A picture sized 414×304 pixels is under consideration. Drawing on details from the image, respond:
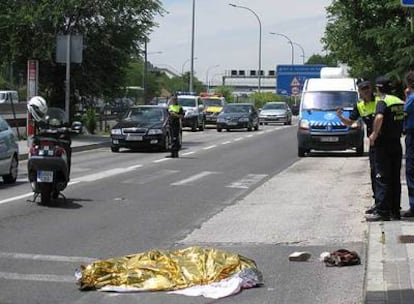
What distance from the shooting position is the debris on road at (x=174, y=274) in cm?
662

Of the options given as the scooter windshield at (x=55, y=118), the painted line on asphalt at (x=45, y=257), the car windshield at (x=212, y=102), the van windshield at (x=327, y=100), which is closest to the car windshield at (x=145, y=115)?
the van windshield at (x=327, y=100)

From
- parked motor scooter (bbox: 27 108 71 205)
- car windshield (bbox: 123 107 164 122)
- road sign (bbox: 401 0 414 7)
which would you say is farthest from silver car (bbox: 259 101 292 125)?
road sign (bbox: 401 0 414 7)

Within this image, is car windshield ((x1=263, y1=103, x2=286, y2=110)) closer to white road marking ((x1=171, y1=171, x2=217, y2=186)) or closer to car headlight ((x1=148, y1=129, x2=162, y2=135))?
car headlight ((x1=148, y1=129, x2=162, y2=135))

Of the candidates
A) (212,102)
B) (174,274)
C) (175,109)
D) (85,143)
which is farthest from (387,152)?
(212,102)

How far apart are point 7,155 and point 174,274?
8.77 meters

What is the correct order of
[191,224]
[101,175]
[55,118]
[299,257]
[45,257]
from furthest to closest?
[101,175]
[55,118]
[191,224]
[45,257]
[299,257]

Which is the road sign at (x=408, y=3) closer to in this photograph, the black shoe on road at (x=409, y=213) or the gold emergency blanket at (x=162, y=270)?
the gold emergency blanket at (x=162, y=270)

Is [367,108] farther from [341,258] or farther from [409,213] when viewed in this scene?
[341,258]

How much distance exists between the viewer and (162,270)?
22.7 ft

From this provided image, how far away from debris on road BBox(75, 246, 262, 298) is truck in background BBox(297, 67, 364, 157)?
15045mm

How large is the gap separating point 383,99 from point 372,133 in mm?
464

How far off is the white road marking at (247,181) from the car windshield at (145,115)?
9.18 m

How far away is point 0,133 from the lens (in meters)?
15.0

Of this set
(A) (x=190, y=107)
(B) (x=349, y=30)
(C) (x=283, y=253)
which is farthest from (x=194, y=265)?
(A) (x=190, y=107)
